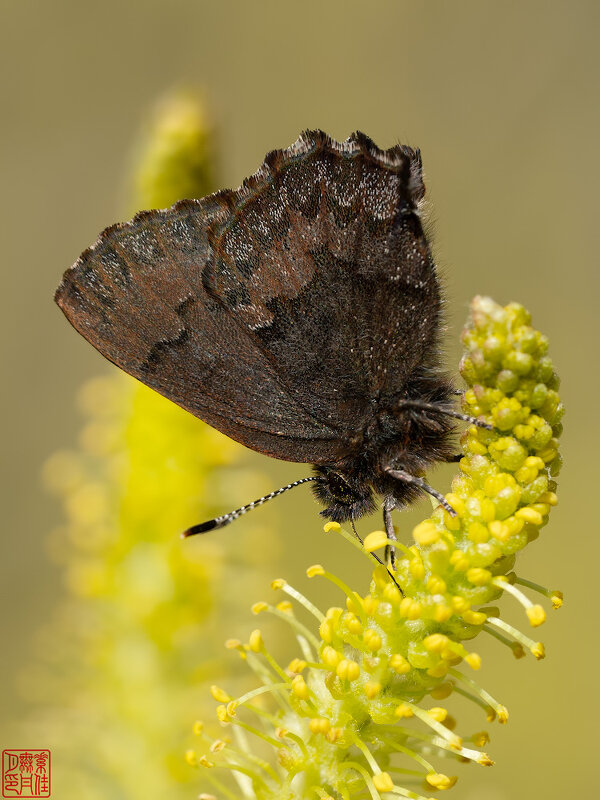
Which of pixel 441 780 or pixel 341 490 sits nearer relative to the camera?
pixel 441 780

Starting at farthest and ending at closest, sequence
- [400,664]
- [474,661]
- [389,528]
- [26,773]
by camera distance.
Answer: [26,773] → [389,528] → [400,664] → [474,661]

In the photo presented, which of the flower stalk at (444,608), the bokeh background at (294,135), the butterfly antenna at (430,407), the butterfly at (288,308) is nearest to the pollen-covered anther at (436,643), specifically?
the flower stalk at (444,608)

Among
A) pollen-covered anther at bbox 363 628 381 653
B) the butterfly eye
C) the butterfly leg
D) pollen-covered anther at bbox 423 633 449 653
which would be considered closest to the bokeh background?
the butterfly eye

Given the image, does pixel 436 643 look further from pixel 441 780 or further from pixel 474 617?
pixel 441 780

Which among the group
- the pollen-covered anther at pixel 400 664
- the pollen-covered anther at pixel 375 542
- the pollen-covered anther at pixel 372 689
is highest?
the pollen-covered anther at pixel 375 542

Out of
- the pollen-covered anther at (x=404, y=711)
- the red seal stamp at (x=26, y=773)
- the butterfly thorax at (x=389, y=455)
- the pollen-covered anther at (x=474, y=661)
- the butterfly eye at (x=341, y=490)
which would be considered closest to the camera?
the pollen-covered anther at (x=474, y=661)

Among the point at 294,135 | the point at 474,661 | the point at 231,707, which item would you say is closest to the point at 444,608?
the point at 474,661

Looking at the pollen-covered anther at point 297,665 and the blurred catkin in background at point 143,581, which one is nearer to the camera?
the pollen-covered anther at point 297,665

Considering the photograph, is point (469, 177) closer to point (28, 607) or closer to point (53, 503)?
point (53, 503)

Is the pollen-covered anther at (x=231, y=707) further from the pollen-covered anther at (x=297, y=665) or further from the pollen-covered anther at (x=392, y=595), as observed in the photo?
the pollen-covered anther at (x=392, y=595)
